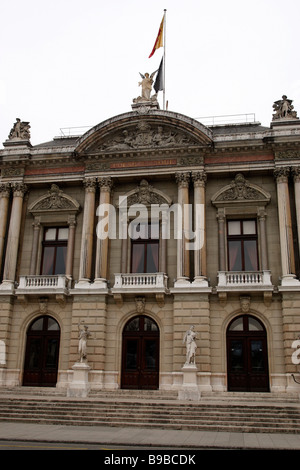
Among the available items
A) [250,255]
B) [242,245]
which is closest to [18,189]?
[242,245]

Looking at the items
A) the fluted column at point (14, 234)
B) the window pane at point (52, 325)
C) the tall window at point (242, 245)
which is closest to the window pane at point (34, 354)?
the window pane at point (52, 325)

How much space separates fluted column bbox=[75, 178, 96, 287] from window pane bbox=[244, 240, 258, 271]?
26.2 ft

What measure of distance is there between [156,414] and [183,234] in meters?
9.41

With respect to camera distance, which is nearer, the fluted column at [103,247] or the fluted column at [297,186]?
the fluted column at [297,186]

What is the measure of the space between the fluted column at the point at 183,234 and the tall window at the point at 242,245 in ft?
7.64

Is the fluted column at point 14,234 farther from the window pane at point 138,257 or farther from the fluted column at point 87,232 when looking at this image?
the window pane at point 138,257

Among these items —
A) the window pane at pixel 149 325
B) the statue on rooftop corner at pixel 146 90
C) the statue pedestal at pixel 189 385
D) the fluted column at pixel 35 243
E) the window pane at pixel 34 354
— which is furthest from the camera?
the statue on rooftop corner at pixel 146 90

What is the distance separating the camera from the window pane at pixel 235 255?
76.6ft

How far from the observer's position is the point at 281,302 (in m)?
21.8

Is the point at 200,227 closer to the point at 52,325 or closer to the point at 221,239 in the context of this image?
the point at 221,239

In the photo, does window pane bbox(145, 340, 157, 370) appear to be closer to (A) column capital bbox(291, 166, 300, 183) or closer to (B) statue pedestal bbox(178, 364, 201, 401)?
(B) statue pedestal bbox(178, 364, 201, 401)

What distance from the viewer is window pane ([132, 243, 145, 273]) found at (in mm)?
24172
